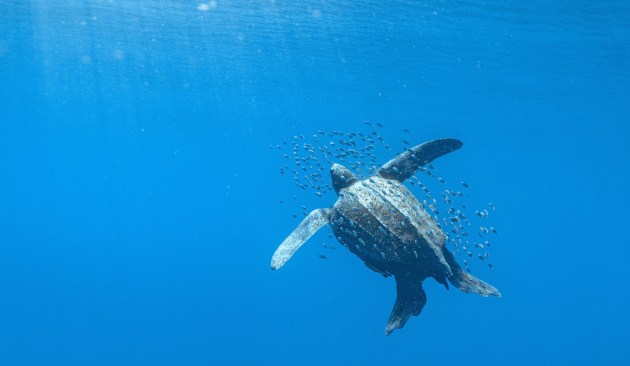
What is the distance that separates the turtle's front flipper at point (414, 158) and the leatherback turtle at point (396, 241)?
2.31 ft

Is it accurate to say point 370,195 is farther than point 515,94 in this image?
No

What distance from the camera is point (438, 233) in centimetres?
663

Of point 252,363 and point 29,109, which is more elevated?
point 29,109

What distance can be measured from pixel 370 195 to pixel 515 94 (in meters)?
20.3

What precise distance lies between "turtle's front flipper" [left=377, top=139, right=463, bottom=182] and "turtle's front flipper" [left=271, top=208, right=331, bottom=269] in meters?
1.25

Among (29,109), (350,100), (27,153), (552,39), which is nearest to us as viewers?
(552,39)

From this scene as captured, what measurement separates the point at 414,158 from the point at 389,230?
2042 mm

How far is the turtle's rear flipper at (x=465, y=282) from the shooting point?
6.68 meters

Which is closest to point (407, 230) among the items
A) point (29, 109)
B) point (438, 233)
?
point (438, 233)

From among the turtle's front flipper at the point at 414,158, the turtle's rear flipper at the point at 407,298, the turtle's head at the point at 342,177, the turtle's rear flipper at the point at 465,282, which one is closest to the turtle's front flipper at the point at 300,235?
the turtle's head at the point at 342,177

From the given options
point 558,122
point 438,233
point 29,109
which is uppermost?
point 438,233

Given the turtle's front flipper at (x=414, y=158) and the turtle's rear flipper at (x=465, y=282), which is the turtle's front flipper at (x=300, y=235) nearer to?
the turtle's front flipper at (x=414, y=158)

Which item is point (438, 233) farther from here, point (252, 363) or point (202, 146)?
point (202, 146)

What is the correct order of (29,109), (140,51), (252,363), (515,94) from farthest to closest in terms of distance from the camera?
(29,109)
(252,363)
(515,94)
(140,51)
